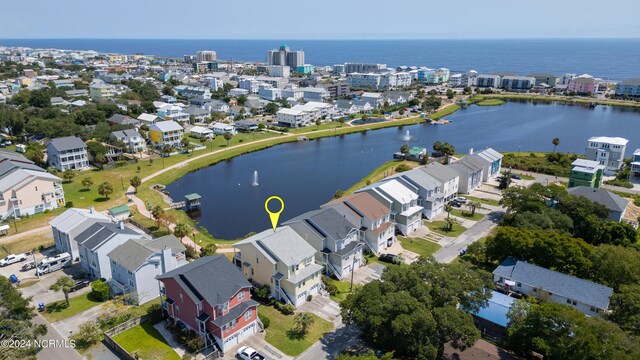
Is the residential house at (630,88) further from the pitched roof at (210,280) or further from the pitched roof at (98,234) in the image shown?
the pitched roof at (98,234)

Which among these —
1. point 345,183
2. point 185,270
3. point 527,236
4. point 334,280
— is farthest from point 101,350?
point 345,183

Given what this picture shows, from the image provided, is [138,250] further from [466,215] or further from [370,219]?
[466,215]

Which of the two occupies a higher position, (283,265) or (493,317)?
(283,265)

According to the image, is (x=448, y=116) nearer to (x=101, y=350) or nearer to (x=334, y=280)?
(x=334, y=280)

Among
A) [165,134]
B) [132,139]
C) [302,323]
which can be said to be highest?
[165,134]

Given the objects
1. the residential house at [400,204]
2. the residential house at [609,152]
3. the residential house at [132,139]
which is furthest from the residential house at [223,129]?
the residential house at [609,152]

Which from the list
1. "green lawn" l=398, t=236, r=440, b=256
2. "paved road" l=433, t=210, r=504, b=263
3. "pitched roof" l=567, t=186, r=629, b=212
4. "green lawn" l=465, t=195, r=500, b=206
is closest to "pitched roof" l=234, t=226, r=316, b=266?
"green lawn" l=398, t=236, r=440, b=256

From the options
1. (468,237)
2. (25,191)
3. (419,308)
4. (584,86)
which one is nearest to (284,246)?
(419,308)
